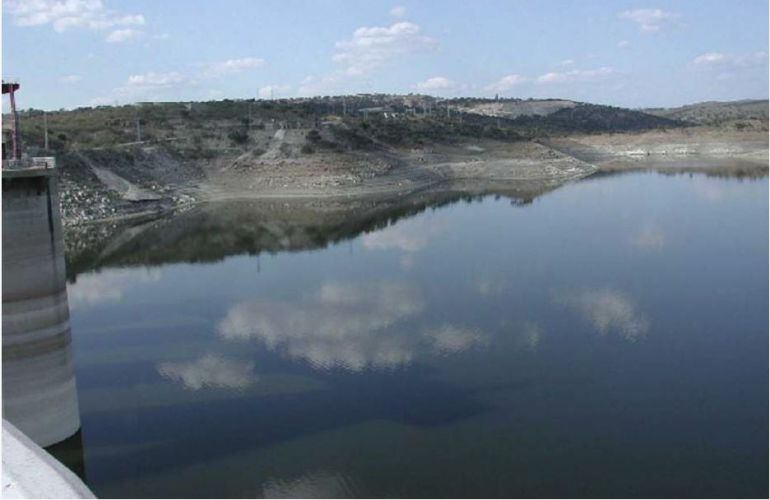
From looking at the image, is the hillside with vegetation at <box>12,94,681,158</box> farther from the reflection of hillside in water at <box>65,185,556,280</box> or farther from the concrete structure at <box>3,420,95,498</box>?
the concrete structure at <box>3,420,95,498</box>

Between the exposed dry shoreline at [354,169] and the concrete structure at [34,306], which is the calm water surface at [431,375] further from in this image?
the exposed dry shoreline at [354,169]

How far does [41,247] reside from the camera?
1317 cm

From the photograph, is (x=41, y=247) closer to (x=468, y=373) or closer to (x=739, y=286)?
(x=468, y=373)

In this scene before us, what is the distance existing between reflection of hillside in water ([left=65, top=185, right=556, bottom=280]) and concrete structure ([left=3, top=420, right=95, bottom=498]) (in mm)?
26040

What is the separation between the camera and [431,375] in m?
17.2

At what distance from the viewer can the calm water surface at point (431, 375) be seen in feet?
42.0

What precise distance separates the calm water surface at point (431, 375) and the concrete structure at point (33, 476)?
733 cm

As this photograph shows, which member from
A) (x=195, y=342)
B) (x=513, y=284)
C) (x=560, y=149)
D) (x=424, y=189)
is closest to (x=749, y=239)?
(x=513, y=284)

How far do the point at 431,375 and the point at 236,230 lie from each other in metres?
26.1

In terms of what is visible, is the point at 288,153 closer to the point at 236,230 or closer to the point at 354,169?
the point at 354,169

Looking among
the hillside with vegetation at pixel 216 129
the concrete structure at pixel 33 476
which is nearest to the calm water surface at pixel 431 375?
the concrete structure at pixel 33 476

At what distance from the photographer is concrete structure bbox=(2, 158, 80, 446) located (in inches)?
506

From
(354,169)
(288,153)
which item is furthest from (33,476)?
(288,153)

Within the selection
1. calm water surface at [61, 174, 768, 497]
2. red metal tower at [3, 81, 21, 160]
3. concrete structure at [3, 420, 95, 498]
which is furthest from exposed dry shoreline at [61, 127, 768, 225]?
concrete structure at [3, 420, 95, 498]
